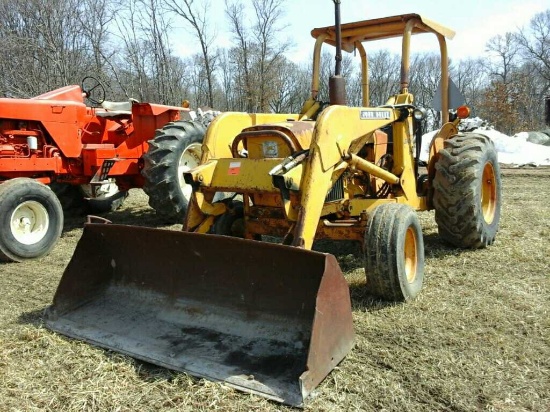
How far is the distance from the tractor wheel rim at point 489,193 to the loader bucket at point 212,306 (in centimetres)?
345

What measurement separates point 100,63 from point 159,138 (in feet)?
70.1

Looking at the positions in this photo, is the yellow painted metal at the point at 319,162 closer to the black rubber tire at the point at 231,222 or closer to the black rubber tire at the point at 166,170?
the black rubber tire at the point at 231,222

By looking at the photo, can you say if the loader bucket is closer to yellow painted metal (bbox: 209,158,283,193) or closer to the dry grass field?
the dry grass field

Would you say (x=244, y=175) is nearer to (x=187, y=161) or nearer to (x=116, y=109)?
(x=187, y=161)

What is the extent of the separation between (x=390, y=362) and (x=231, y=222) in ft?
6.83

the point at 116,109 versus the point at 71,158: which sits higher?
the point at 116,109

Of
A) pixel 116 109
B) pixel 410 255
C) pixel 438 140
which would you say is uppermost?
pixel 116 109

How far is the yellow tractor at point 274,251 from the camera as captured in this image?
2.99 meters

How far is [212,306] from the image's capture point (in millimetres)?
3557

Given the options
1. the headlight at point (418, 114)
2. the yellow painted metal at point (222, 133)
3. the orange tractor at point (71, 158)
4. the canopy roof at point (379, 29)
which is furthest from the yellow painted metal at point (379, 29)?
the orange tractor at point (71, 158)

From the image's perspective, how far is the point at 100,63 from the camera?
84.9 feet

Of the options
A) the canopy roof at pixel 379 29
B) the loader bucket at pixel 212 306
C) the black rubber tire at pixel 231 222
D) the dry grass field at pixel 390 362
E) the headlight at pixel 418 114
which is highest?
the canopy roof at pixel 379 29

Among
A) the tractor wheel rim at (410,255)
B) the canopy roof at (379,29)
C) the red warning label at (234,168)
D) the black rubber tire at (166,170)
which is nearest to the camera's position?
the red warning label at (234,168)

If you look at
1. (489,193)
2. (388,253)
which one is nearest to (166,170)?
(388,253)
